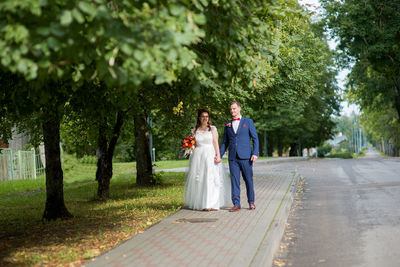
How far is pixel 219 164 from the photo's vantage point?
1059 centimetres

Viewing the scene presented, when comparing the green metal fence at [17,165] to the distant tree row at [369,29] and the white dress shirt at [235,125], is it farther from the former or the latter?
the distant tree row at [369,29]

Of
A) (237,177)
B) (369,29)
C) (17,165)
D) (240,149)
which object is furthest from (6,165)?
(369,29)

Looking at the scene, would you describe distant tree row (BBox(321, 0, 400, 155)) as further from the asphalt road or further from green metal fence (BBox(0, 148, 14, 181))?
green metal fence (BBox(0, 148, 14, 181))

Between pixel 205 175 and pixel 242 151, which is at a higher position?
pixel 242 151

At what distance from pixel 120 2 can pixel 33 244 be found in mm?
4722

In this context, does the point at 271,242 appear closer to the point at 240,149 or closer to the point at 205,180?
the point at 240,149

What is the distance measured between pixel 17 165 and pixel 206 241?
65.5 ft

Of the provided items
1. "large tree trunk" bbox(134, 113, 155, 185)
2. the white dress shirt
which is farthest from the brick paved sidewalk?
"large tree trunk" bbox(134, 113, 155, 185)

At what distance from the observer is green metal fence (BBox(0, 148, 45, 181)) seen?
23.8 metres

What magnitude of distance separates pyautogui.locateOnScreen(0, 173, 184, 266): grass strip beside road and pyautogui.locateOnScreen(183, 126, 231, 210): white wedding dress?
619 mm

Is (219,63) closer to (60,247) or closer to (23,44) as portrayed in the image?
(23,44)

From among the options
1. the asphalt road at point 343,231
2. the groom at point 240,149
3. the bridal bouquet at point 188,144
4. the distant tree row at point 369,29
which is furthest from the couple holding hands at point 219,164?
the distant tree row at point 369,29

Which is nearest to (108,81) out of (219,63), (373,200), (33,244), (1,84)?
(219,63)

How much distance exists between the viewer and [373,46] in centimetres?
2858
